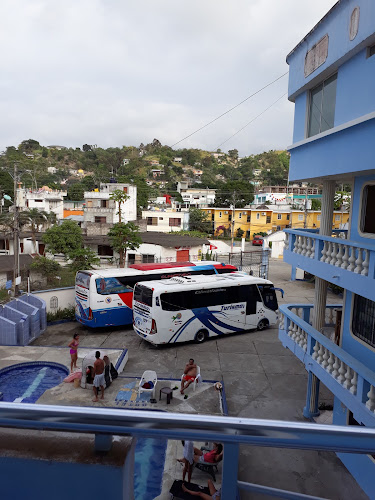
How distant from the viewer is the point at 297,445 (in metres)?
1.14

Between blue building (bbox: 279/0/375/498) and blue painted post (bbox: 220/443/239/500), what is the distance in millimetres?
4468

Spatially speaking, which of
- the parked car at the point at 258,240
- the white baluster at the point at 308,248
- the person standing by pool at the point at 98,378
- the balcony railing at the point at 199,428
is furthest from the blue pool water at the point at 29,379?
the parked car at the point at 258,240

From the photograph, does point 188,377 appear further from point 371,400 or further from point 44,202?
point 44,202

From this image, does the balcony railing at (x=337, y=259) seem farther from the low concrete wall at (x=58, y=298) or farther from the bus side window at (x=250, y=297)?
the low concrete wall at (x=58, y=298)

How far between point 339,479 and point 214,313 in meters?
7.75

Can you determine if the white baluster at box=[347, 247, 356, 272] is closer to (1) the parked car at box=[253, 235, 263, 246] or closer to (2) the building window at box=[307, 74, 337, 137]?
(2) the building window at box=[307, 74, 337, 137]

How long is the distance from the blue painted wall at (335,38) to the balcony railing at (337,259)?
3.01m

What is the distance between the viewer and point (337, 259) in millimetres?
6340

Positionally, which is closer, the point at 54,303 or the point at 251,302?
the point at 251,302

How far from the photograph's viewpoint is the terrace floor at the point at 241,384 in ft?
22.5

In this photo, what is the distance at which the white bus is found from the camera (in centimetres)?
1308

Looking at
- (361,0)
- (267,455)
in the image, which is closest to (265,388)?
(267,455)

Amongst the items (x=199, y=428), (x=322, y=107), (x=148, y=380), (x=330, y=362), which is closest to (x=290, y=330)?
(x=330, y=362)

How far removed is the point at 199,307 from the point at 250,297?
2.50 meters
